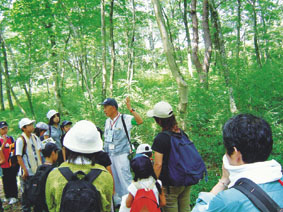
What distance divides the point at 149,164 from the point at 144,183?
0.24 metres

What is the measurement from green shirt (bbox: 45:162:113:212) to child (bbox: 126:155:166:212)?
0.64m

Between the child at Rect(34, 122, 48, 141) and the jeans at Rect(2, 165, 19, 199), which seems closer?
the child at Rect(34, 122, 48, 141)

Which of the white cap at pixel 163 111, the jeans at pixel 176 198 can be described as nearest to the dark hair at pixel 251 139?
the white cap at pixel 163 111

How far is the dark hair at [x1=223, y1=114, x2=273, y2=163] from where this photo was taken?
1.26 metres

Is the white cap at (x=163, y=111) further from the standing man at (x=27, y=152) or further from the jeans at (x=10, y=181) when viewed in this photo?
the jeans at (x=10, y=181)

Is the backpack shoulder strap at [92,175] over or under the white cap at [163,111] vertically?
under

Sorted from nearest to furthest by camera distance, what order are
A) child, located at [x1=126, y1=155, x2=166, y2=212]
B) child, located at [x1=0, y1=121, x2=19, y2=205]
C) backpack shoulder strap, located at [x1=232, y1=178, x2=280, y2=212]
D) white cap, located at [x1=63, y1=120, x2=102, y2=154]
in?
backpack shoulder strap, located at [x1=232, y1=178, x2=280, y2=212], white cap, located at [x1=63, y1=120, x2=102, y2=154], child, located at [x1=126, y1=155, x2=166, y2=212], child, located at [x1=0, y1=121, x2=19, y2=205]

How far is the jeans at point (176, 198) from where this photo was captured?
272cm

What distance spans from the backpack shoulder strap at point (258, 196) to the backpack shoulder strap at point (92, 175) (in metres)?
1.21

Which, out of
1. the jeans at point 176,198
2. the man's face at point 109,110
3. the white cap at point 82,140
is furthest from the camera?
the man's face at point 109,110

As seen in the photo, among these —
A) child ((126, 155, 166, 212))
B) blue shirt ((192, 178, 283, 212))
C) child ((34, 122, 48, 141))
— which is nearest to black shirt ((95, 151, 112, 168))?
child ((126, 155, 166, 212))

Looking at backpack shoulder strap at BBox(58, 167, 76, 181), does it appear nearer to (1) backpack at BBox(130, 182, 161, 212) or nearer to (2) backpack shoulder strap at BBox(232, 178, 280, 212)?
(1) backpack at BBox(130, 182, 161, 212)

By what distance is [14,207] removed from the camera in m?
4.89

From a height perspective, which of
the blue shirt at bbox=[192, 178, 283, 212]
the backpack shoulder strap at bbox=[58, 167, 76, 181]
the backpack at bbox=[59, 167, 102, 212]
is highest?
the blue shirt at bbox=[192, 178, 283, 212]
